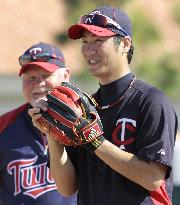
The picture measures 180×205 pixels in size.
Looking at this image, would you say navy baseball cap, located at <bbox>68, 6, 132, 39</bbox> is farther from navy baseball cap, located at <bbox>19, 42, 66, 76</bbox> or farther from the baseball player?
navy baseball cap, located at <bbox>19, 42, 66, 76</bbox>

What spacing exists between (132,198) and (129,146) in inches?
9.7

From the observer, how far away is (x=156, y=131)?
3691mm

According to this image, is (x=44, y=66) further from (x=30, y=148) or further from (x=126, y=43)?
(x=126, y=43)

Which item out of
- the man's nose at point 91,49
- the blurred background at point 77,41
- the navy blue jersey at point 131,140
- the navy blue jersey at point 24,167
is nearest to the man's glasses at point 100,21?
the man's nose at point 91,49

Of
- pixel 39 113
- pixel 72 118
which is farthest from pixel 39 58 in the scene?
pixel 72 118

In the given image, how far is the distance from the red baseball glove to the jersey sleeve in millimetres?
200

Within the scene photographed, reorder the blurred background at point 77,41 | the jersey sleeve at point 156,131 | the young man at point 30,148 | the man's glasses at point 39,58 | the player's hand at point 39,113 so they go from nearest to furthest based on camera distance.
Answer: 1. the jersey sleeve at point 156,131
2. the player's hand at point 39,113
3. the young man at point 30,148
4. the man's glasses at point 39,58
5. the blurred background at point 77,41

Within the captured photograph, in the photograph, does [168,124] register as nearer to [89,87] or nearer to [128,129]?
[128,129]

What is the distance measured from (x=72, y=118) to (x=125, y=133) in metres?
0.27

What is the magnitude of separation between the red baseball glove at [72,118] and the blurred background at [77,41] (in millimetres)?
10391

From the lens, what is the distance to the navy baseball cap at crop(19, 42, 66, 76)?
5.14m

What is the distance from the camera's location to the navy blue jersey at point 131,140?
3.69m

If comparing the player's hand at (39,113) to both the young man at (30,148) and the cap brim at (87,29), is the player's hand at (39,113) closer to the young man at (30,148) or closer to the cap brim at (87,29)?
the cap brim at (87,29)

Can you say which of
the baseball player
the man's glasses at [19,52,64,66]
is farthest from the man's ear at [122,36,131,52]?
the man's glasses at [19,52,64,66]
